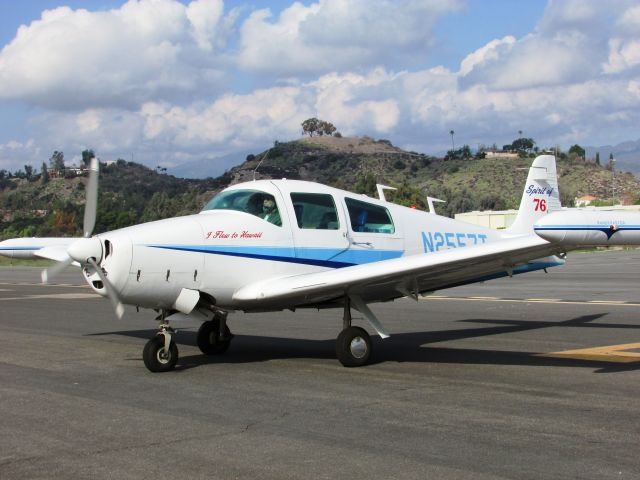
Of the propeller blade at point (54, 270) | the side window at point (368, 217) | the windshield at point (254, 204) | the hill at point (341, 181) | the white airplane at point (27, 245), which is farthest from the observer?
the hill at point (341, 181)

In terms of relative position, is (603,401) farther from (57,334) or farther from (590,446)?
(57,334)

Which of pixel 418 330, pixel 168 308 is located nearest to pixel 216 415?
pixel 168 308

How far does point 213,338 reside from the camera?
1240 centimetres

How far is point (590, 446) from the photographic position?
6.49m

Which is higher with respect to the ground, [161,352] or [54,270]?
[54,270]

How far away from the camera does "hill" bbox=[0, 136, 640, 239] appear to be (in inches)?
4205

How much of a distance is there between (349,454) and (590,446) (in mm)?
1922

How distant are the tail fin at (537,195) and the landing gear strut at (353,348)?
5.12m

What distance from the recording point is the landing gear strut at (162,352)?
10.6 metres

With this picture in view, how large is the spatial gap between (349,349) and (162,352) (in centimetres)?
245

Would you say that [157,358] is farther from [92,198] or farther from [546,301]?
[546,301]

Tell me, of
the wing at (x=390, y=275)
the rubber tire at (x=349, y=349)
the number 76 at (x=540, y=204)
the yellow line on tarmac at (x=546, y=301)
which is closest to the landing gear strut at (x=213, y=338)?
the wing at (x=390, y=275)

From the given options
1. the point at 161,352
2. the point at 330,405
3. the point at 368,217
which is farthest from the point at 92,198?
the point at 330,405

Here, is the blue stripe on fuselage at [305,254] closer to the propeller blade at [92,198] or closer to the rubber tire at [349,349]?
the rubber tire at [349,349]
